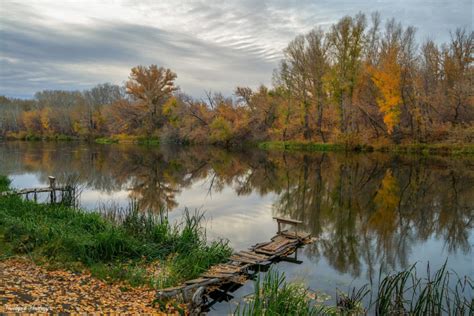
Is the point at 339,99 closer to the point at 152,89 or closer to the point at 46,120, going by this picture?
the point at 152,89

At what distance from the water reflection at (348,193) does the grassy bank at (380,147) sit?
3.68 metres

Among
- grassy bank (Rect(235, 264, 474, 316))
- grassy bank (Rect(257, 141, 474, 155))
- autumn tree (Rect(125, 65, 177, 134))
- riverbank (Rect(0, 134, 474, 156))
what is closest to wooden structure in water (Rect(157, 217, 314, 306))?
grassy bank (Rect(235, 264, 474, 316))

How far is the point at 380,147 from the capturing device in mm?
44375

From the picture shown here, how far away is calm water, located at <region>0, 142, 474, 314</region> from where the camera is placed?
10.6 metres

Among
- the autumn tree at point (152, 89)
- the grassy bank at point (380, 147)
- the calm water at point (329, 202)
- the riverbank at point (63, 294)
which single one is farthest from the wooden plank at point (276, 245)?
the autumn tree at point (152, 89)

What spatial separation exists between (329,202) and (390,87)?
2911cm

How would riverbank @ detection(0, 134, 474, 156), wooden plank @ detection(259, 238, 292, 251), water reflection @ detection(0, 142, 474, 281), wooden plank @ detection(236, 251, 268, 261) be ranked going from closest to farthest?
wooden plank @ detection(236, 251, 268, 261)
wooden plank @ detection(259, 238, 292, 251)
water reflection @ detection(0, 142, 474, 281)
riverbank @ detection(0, 134, 474, 156)

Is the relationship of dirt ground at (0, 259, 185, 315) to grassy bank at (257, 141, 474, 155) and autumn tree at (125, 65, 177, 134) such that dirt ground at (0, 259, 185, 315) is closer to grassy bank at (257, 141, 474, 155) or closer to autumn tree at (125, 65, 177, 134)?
grassy bank at (257, 141, 474, 155)

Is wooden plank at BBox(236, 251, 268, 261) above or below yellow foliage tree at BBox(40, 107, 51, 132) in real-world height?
below

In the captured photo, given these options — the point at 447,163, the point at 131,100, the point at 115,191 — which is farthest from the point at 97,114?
the point at 447,163

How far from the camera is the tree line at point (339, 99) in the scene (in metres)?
42.1

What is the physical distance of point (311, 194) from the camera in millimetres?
20438

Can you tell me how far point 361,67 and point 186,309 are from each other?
44.2m

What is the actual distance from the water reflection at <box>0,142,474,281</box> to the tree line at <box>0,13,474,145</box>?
9593 mm
